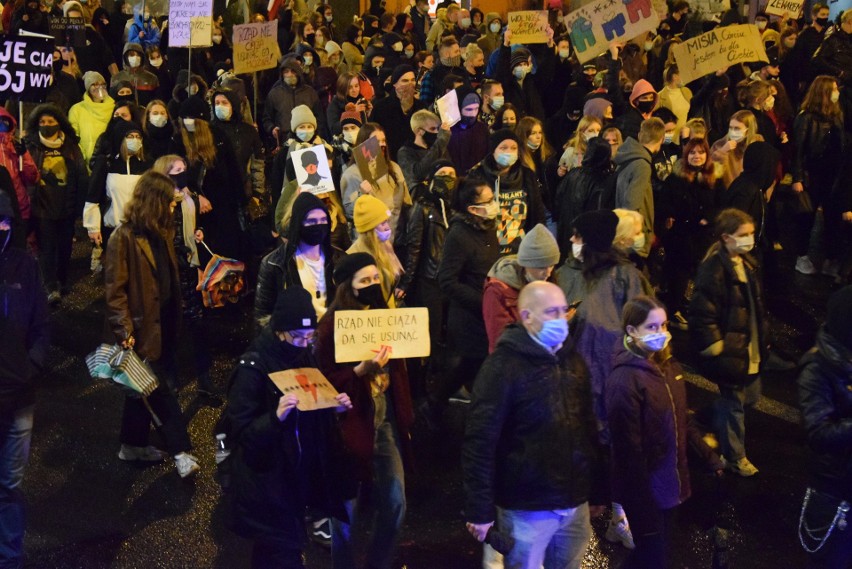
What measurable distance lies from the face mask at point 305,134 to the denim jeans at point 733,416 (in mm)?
4708

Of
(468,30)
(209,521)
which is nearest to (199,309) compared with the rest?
(209,521)

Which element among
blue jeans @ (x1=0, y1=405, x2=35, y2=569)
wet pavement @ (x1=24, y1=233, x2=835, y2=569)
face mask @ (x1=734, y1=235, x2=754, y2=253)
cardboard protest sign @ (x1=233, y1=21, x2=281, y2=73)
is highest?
cardboard protest sign @ (x1=233, y1=21, x2=281, y2=73)

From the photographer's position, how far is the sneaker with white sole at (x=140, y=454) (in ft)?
23.0

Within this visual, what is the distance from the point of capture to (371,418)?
5.05 metres

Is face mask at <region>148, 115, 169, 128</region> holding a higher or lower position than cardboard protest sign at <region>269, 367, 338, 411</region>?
higher

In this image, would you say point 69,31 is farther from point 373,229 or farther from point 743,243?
point 743,243

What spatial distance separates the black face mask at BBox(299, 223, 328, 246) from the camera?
244 inches

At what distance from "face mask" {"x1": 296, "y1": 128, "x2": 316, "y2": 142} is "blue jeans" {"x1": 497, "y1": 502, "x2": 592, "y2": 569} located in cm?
587

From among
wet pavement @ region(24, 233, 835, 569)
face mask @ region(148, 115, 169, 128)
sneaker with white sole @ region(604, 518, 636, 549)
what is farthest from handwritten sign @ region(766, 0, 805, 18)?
sneaker with white sole @ region(604, 518, 636, 549)

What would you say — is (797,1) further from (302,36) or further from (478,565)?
(478,565)

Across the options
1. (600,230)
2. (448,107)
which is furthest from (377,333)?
(448,107)

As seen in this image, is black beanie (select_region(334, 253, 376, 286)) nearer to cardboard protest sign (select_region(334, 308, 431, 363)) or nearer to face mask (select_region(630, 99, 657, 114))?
cardboard protest sign (select_region(334, 308, 431, 363))

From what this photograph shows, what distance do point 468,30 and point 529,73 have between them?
454 cm

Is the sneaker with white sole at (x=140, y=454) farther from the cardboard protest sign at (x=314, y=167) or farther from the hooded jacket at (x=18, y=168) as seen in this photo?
the hooded jacket at (x=18, y=168)
